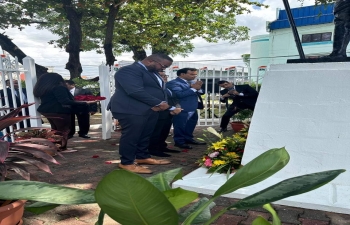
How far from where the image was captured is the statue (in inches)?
148

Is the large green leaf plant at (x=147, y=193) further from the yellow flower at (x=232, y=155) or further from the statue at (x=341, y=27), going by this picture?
the statue at (x=341, y=27)

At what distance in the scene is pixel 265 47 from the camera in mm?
21375

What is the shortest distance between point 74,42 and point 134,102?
1177cm

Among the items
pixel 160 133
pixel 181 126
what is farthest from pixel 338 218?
pixel 181 126

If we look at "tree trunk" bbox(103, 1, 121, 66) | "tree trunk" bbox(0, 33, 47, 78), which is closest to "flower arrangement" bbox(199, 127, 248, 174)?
"tree trunk" bbox(103, 1, 121, 66)

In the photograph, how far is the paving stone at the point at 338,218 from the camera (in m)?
2.24

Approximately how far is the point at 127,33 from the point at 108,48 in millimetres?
3011

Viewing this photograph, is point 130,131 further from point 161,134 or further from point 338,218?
point 338,218

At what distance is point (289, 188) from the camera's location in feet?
1.62

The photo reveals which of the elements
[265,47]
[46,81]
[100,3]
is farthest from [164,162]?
[265,47]

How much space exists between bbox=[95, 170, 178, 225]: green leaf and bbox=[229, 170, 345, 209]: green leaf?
0.14 meters

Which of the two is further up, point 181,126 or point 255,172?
point 255,172

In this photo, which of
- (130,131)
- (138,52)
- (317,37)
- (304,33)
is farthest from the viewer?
(138,52)

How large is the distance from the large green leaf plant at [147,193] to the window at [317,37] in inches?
785
